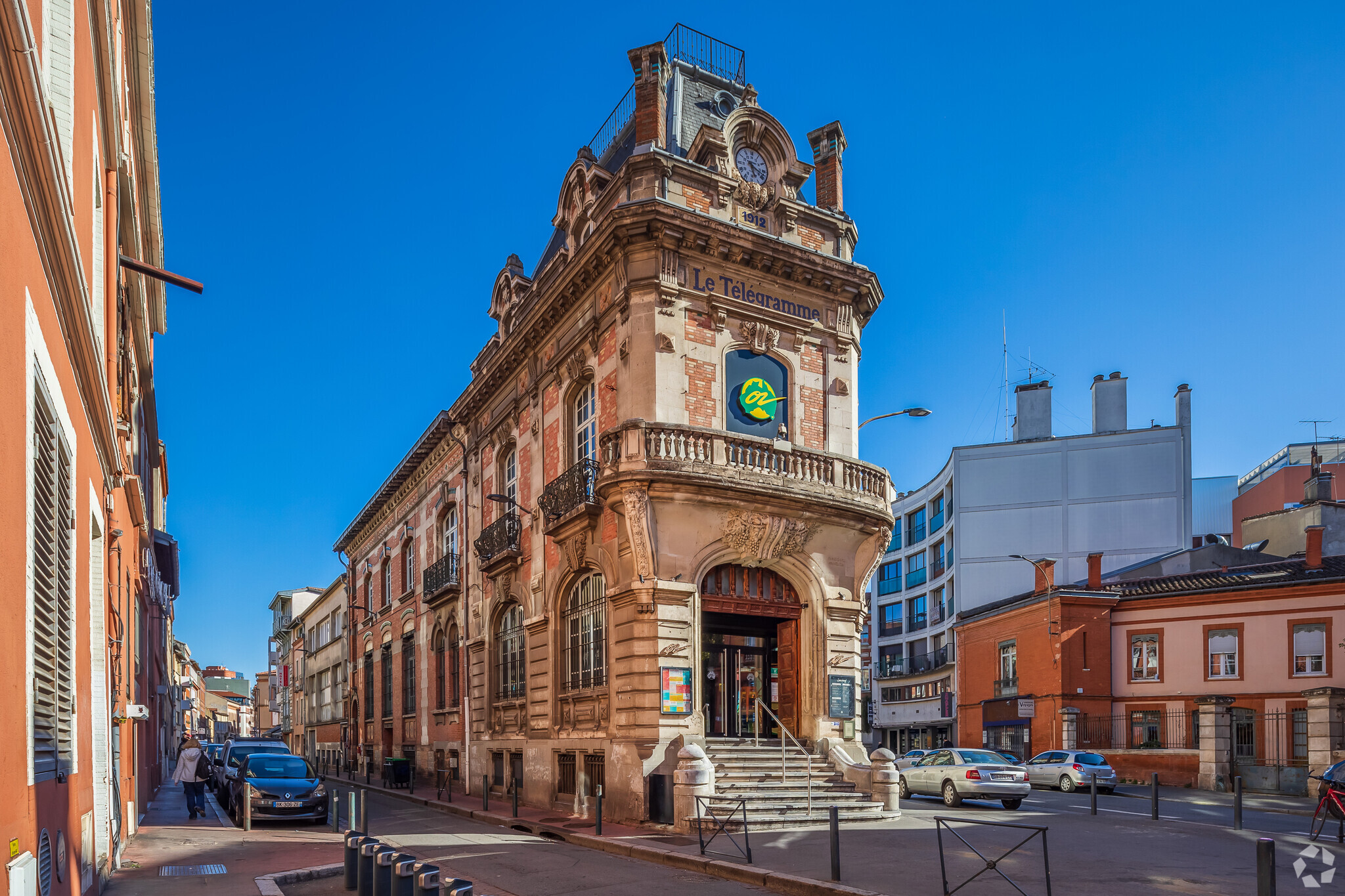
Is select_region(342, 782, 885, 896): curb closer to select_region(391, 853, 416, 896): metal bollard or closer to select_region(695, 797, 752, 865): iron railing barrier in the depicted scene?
select_region(695, 797, 752, 865): iron railing barrier

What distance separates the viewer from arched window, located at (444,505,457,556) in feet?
109

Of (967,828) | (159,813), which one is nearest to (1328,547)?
Answer: (967,828)

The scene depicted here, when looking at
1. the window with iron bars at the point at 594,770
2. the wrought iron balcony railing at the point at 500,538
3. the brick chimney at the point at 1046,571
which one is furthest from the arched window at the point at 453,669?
the brick chimney at the point at 1046,571

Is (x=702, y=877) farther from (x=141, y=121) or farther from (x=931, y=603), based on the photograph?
(x=931, y=603)

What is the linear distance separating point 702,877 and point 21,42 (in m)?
11.7

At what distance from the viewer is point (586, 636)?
22109 millimetres

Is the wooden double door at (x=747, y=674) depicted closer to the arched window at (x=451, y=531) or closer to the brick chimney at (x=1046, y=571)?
the arched window at (x=451, y=531)

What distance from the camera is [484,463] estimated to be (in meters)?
30.0

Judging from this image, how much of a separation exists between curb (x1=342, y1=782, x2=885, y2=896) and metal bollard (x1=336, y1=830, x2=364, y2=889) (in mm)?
911

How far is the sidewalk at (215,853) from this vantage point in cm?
1243

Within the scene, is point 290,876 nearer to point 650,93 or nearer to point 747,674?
point 747,674

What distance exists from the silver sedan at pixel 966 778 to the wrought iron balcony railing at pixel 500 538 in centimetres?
1054

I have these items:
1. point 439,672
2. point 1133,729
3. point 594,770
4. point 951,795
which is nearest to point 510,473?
point 439,672

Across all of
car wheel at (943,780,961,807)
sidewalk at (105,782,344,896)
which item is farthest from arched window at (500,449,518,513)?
car wheel at (943,780,961,807)
